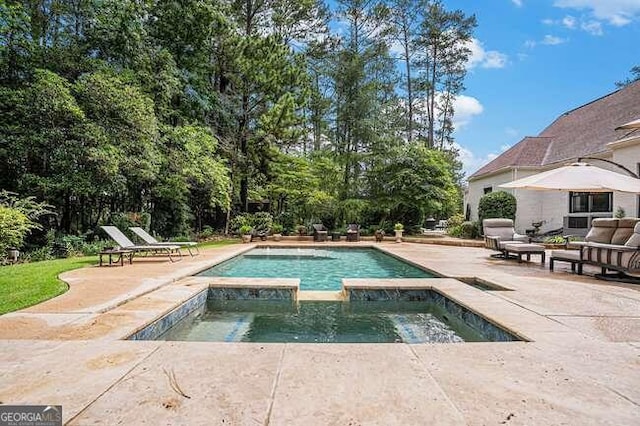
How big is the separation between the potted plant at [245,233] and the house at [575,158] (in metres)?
10.6

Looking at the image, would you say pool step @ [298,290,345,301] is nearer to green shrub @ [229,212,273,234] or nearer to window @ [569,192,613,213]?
green shrub @ [229,212,273,234]

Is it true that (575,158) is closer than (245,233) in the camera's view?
Yes

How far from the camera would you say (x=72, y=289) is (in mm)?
5570

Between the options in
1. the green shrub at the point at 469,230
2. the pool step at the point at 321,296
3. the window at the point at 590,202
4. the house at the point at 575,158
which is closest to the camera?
the pool step at the point at 321,296

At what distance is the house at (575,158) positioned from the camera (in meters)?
12.9

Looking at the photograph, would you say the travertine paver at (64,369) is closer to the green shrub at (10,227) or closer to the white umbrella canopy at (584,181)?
the green shrub at (10,227)

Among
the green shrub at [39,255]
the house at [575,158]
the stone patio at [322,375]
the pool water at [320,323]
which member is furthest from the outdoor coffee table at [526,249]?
the green shrub at [39,255]

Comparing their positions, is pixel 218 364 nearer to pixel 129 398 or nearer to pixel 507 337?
pixel 129 398

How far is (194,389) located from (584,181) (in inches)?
357

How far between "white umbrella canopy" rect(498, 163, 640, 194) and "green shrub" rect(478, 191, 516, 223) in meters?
6.81

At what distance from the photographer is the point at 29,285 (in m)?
5.80

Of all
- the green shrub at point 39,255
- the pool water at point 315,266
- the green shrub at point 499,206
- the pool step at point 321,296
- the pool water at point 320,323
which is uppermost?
the green shrub at point 499,206

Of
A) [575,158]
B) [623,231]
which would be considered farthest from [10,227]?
[575,158]

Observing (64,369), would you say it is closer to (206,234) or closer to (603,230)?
(603,230)
